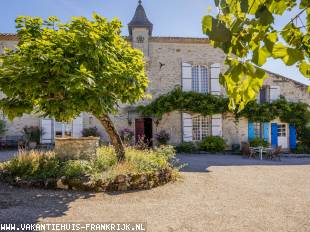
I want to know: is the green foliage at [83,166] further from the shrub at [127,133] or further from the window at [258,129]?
the window at [258,129]

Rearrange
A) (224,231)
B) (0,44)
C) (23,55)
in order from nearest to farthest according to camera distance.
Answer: (224,231) < (23,55) < (0,44)

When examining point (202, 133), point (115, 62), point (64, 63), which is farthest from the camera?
point (202, 133)

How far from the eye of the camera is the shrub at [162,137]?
52.7 ft

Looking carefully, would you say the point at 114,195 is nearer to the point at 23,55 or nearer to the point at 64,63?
the point at 64,63

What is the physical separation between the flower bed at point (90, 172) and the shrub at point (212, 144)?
8219mm

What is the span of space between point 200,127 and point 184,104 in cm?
193

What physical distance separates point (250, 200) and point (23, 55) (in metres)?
5.70

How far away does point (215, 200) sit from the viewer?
6066mm

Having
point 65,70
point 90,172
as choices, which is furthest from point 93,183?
point 65,70

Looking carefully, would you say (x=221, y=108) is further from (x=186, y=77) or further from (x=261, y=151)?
(x=261, y=151)

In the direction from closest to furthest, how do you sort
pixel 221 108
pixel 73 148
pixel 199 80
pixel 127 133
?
pixel 73 148
pixel 127 133
pixel 221 108
pixel 199 80

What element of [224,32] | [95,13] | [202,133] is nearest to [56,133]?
[202,133]

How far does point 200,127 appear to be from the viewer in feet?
55.8

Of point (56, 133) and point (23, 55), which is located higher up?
point (23, 55)
